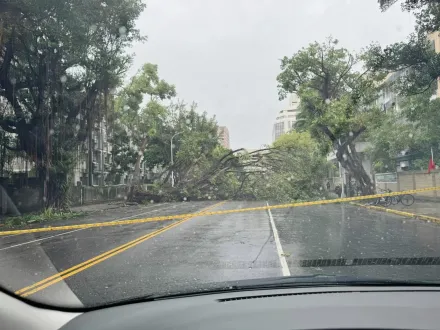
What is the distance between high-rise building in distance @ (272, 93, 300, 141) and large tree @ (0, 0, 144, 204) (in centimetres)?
875

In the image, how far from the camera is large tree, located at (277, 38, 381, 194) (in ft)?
66.8

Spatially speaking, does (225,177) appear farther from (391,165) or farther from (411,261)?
(411,261)

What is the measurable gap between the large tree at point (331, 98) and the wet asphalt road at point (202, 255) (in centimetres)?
732

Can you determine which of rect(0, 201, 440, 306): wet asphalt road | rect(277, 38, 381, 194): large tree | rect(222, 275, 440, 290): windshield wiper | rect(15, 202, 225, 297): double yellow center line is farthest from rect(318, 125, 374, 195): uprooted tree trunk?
rect(222, 275, 440, 290): windshield wiper

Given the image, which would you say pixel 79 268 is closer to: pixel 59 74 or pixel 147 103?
pixel 59 74

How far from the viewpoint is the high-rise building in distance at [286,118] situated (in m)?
18.0

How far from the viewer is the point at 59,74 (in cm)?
2227

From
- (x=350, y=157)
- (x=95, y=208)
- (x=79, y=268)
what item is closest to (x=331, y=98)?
(x=350, y=157)

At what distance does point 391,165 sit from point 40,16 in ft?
74.9

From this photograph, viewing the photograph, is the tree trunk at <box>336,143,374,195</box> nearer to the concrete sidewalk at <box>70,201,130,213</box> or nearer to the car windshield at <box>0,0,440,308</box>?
the car windshield at <box>0,0,440,308</box>

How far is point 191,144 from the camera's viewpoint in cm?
2789

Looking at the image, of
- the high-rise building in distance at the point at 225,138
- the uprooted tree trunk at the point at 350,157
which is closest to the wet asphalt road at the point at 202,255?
the uprooted tree trunk at the point at 350,157

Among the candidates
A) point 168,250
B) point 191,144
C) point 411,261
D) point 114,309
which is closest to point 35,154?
point 191,144

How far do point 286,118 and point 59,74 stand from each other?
38.0ft
